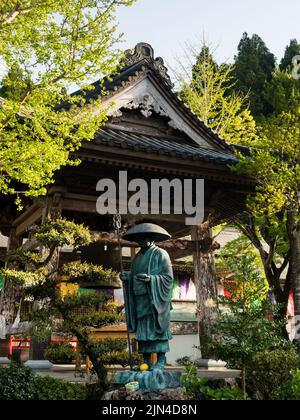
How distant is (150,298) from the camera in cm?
609

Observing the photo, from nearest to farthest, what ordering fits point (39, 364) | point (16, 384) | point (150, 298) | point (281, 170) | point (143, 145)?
point (150, 298) < point (16, 384) < point (39, 364) < point (143, 145) < point (281, 170)

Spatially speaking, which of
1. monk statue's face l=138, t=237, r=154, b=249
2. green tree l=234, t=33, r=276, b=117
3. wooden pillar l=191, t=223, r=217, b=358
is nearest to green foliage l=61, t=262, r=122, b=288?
monk statue's face l=138, t=237, r=154, b=249

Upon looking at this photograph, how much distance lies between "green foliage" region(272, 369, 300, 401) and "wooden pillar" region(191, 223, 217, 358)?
125 inches

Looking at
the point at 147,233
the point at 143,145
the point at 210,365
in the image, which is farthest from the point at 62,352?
the point at 143,145

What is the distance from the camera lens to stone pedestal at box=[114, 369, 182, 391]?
5695 millimetres

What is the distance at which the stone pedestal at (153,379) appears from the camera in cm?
570

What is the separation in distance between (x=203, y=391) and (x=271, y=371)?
1.30 m

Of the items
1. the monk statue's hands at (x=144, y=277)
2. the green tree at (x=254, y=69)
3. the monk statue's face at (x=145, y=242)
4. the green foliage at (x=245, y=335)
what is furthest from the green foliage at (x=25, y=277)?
the green tree at (x=254, y=69)

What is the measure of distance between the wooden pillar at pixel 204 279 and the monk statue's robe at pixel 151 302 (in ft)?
14.9

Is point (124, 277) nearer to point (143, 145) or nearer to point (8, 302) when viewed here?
point (143, 145)

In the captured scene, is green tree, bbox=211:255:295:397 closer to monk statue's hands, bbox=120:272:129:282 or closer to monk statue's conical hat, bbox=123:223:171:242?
monk statue's conical hat, bbox=123:223:171:242

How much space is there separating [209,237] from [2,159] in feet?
19.5

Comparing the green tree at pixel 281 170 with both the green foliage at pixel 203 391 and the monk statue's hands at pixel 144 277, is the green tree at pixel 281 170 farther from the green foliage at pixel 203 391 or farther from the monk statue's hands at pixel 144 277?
the monk statue's hands at pixel 144 277
